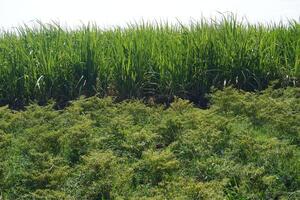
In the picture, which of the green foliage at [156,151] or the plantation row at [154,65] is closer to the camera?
the green foliage at [156,151]

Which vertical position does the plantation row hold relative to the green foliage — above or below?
above

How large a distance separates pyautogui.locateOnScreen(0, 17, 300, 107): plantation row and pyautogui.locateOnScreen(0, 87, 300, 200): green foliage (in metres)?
0.94

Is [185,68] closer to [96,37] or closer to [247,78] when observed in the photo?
[247,78]

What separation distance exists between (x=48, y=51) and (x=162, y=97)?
158 cm

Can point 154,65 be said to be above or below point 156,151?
above

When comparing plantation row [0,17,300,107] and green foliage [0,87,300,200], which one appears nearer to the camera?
green foliage [0,87,300,200]

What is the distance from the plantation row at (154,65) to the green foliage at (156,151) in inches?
37.1

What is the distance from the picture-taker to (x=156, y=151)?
4.11m

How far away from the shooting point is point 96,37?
22.5 ft

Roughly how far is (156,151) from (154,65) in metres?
2.27

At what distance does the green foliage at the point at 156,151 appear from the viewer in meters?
3.43

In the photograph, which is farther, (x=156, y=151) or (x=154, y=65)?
(x=154, y=65)

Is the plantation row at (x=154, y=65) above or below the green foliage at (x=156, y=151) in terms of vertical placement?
above

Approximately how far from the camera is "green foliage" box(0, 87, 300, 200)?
11.3ft
